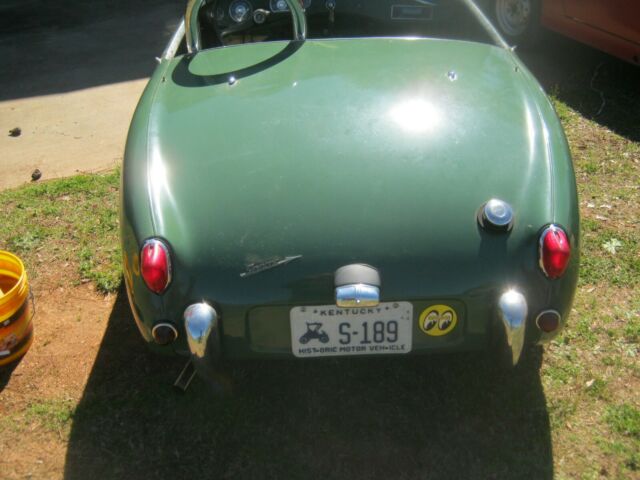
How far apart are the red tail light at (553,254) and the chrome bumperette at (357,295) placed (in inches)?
21.9

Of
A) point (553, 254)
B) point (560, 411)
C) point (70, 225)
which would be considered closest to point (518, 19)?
point (70, 225)

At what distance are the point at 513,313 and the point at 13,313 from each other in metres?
2.05

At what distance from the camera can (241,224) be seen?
2.33 meters

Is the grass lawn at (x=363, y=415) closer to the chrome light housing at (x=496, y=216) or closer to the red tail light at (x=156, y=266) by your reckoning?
the red tail light at (x=156, y=266)

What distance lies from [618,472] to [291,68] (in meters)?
2.07

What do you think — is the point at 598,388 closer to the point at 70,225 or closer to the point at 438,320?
the point at 438,320

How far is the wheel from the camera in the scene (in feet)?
20.1

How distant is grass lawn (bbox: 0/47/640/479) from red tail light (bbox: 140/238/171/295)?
17.2 inches

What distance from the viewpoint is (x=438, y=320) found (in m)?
2.33

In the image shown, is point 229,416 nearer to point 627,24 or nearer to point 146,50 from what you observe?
point 627,24

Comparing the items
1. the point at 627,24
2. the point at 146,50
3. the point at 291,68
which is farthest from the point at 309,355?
the point at 146,50

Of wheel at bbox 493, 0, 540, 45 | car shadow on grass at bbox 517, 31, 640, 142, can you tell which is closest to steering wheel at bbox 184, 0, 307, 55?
car shadow on grass at bbox 517, 31, 640, 142

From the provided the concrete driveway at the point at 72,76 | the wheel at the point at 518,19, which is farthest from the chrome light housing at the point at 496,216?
the wheel at the point at 518,19

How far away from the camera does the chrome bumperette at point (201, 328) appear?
7.34 ft
